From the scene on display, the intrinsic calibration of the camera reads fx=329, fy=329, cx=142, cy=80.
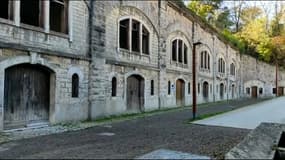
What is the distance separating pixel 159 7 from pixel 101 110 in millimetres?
8657

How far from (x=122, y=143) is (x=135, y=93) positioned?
9685 mm

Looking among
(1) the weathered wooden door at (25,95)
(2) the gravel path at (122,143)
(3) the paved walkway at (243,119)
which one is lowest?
(2) the gravel path at (122,143)

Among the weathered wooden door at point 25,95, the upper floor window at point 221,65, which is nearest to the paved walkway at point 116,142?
the weathered wooden door at point 25,95

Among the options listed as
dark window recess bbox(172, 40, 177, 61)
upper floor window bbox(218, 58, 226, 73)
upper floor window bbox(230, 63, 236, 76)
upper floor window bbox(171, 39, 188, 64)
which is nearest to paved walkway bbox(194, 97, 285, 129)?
dark window recess bbox(172, 40, 177, 61)

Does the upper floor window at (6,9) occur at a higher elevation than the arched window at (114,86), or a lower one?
higher

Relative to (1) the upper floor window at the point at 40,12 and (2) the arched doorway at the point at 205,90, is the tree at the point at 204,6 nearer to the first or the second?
(2) the arched doorway at the point at 205,90

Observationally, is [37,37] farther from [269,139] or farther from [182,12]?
[182,12]

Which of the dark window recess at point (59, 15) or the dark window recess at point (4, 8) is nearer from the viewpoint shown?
the dark window recess at point (4, 8)

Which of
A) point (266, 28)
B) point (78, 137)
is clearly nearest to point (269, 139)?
point (78, 137)

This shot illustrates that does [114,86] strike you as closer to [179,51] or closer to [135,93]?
[135,93]

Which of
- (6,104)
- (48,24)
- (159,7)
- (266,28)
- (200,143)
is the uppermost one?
(266,28)

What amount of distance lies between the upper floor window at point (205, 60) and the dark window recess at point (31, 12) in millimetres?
19141

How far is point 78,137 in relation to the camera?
29.8ft

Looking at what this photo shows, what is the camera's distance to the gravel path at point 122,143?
267 inches
